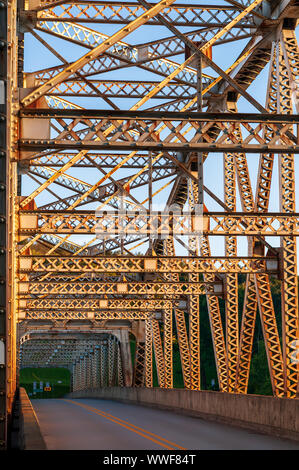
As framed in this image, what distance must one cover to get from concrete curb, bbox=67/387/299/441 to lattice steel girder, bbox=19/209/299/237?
16.3ft

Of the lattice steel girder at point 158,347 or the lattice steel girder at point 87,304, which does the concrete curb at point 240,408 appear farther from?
the lattice steel girder at point 158,347

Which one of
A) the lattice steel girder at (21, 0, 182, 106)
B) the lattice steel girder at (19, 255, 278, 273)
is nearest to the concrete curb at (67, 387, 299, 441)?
the lattice steel girder at (19, 255, 278, 273)

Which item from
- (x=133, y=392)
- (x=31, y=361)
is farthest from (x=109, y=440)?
(x=31, y=361)

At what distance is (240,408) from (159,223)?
20.5ft

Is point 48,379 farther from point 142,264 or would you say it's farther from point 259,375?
point 142,264

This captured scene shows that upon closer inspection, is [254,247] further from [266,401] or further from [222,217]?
[266,401]

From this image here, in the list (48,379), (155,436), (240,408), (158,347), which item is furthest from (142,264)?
(48,379)

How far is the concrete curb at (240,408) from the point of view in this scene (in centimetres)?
1834

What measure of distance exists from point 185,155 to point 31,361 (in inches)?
3302

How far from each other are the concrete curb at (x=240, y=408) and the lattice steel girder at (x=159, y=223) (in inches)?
196

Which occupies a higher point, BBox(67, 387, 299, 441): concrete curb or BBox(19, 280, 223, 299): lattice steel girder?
BBox(19, 280, 223, 299): lattice steel girder

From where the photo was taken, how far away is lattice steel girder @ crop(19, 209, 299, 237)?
2495 centimetres

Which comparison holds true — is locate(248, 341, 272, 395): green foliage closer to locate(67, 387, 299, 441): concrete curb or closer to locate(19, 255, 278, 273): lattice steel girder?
locate(67, 387, 299, 441): concrete curb

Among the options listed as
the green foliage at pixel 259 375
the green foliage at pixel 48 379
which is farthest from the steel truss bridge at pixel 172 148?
the green foliage at pixel 48 379
